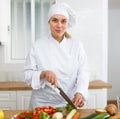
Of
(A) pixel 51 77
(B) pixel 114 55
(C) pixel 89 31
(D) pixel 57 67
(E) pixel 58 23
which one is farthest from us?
(B) pixel 114 55

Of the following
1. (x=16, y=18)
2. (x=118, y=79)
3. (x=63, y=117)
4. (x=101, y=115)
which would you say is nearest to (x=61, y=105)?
(x=63, y=117)

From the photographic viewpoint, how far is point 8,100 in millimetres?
2547

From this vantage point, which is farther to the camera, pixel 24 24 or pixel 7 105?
pixel 24 24

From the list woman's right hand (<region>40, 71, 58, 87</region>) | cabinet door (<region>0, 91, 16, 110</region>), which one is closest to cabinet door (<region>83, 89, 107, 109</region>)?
cabinet door (<region>0, 91, 16, 110</region>)

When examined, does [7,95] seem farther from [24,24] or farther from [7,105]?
[24,24]

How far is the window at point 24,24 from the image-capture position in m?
3.01

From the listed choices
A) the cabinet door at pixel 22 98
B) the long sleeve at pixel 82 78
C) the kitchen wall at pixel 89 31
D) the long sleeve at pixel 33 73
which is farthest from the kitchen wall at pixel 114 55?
the long sleeve at pixel 33 73

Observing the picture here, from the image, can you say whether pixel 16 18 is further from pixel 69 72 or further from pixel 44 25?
pixel 69 72

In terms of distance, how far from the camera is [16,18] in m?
3.03

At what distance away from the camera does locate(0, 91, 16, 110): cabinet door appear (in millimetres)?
2527

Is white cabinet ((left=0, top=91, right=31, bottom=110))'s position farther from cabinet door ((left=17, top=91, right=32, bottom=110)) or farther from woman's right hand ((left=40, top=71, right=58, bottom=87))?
woman's right hand ((left=40, top=71, right=58, bottom=87))

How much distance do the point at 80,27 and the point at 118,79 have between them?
299cm

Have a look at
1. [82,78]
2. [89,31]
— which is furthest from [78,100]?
[89,31]

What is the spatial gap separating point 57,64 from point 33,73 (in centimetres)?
18
